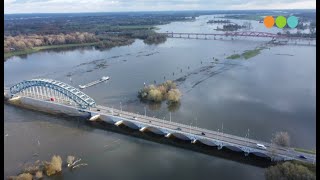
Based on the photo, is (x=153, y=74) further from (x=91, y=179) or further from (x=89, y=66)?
(x=91, y=179)

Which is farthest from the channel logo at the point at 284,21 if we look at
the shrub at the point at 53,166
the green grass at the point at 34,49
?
the green grass at the point at 34,49

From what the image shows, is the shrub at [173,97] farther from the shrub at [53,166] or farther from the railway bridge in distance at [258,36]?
the railway bridge in distance at [258,36]

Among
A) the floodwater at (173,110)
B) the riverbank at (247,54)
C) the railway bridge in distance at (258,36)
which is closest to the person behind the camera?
the floodwater at (173,110)

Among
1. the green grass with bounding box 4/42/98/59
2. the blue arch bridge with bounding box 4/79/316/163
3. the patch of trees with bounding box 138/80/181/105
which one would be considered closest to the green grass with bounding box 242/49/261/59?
the patch of trees with bounding box 138/80/181/105

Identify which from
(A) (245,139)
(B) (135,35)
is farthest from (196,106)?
(B) (135,35)

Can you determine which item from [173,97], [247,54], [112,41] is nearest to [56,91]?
[173,97]

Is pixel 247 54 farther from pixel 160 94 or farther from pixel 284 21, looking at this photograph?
pixel 284 21

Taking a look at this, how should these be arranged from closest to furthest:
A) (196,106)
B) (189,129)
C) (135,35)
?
1. (189,129)
2. (196,106)
3. (135,35)
